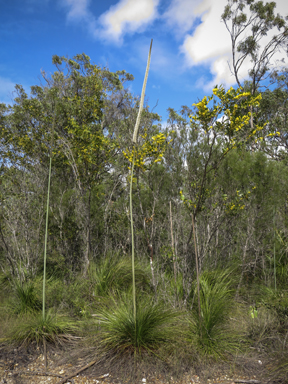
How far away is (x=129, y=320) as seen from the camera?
119 inches

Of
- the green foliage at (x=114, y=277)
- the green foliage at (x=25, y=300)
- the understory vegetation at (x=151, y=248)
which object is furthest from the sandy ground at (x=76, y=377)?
Result: the green foliage at (x=114, y=277)

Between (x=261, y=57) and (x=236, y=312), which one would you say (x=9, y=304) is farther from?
(x=261, y=57)

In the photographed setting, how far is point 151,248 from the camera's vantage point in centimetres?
382

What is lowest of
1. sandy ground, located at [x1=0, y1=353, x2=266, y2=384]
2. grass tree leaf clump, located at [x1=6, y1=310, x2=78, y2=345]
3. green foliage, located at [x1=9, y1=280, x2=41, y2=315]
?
sandy ground, located at [x1=0, y1=353, x2=266, y2=384]

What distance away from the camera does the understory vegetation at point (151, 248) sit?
120 inches

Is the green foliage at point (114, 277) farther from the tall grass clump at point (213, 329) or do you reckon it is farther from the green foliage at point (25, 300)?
the tall grass clump at point (213, 329)

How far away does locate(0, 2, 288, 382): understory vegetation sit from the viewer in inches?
120

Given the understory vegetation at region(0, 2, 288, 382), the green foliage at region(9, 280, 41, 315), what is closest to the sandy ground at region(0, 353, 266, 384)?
the understory vegetation at region(0, 2, 288, 382)

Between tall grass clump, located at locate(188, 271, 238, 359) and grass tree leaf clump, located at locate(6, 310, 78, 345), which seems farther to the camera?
grass tree leaf clump, located at locate(6, 310, 78, 345)

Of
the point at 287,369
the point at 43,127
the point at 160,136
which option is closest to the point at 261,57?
the point at 43,127

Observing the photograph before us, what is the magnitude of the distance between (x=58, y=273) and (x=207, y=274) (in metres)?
3.04

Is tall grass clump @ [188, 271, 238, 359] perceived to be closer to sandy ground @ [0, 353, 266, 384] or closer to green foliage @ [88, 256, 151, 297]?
sandy ground @ [0, 353, 266, 384]

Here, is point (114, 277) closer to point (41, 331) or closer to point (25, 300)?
point (25, 300)

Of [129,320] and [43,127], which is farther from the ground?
[43,127]
